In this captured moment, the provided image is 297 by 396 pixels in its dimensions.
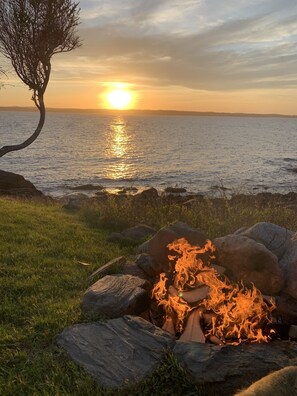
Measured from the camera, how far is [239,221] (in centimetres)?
1332

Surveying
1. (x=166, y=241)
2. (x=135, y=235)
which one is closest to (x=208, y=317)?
(x=166, y=241)

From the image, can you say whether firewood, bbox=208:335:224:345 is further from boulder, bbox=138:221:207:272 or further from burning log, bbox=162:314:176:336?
boulder, bbox=138:221:207:272

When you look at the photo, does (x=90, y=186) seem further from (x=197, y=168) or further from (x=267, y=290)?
(x=267, y=290)

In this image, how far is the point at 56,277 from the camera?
9.78 metres

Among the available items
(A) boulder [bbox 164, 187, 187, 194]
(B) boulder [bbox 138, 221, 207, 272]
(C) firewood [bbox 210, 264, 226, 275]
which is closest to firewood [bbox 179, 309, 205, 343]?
(C) firewood [bbox 210, 264, 226, 275]

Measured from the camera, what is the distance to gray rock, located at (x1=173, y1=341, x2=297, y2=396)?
5289 millimetres

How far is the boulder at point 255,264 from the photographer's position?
335 inches

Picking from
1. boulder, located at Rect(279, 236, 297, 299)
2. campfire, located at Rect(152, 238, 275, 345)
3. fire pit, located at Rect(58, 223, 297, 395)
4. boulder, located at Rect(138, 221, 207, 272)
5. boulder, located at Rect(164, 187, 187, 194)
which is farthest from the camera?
boulder, located at Rect(164, 187, 187, 194)

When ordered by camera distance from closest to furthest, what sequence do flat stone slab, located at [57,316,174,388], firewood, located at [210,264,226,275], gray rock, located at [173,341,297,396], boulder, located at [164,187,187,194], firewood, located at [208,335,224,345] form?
gray rock, located at [173,341,297,396], flat stone slab, located at [57,316,174,388], firewood, located at [208,335,224,345], firewood, located at [210,264,226,275], boulder, located at [164,187,187,194]

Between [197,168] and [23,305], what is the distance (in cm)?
5286

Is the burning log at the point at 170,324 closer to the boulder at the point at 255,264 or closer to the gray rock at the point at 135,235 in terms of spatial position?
the boulder at the point at 255,264

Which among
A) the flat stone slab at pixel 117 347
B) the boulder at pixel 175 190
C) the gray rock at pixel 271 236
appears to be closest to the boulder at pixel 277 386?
the flat stone slab at pixel 117 347

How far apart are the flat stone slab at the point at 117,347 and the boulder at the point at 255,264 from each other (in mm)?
2940

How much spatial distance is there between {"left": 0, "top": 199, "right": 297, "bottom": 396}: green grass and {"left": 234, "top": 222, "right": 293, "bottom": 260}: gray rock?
113 inches
